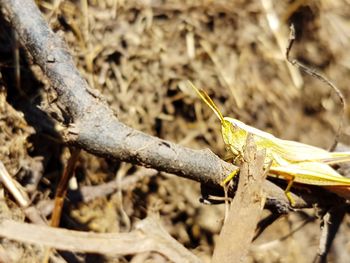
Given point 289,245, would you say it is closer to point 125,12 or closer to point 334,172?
point 334,172

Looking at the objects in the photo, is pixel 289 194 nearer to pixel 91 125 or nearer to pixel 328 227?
pixel 328 227

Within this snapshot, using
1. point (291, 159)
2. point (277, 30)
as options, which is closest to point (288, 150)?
A: point (291, 159)

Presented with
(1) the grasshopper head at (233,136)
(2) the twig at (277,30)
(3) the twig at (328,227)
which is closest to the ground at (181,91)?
(2) the twig at (277,30)

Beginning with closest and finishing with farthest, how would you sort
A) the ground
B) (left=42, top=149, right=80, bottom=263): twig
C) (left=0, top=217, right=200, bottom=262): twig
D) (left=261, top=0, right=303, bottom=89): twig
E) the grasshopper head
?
(left=0, top=217, right=200, bottom=262): twig
the grasshopper head
(left=42, top=149, right=80, bottom=263): twig
the ground
(left=261, top=0, right=303, bottom=89): twig

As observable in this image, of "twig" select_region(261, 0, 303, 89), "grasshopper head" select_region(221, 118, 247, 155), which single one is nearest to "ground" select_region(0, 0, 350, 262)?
"twig" select_region(261, 0, 303, 89)

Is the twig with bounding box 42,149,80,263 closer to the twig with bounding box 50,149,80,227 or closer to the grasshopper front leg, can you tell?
the twig with bounding box 50,149,80,227

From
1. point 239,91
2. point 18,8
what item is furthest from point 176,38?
point 18,8

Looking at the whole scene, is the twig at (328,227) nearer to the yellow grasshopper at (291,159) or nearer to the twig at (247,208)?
the yellow grasshopper at (291,159)
